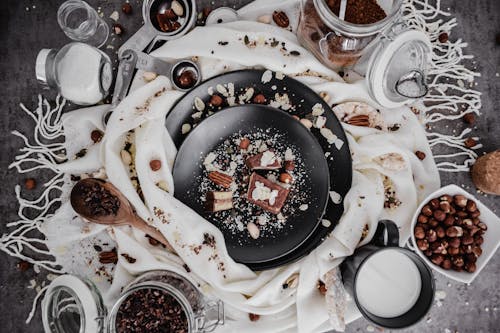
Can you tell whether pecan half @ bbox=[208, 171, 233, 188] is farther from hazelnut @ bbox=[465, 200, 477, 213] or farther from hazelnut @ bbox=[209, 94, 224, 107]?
hazelnut @ bbox=[465, 200, 477, 213]

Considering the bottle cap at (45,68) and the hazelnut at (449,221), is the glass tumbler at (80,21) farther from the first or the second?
the hazelnut at (449,221)

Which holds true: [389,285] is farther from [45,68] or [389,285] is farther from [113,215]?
[45,68]

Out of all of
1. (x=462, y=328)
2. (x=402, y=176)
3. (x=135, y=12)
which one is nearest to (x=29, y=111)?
(x=135, y=12)

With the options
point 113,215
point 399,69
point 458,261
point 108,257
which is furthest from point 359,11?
point 108,257

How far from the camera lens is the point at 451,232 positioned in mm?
1231

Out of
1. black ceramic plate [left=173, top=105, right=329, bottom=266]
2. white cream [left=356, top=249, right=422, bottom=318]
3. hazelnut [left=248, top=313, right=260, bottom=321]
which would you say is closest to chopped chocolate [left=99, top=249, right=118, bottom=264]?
black ceramic plate [left=173, top=105, right=329, bottom=266]

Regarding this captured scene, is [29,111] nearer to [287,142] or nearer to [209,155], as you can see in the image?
[209,155]

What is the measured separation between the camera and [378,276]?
119 centimetres

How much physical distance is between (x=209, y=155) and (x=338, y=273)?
16.8 inches

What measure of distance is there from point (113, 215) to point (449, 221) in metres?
0.79

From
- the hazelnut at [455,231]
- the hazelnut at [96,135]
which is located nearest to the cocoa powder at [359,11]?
the hazelnut at [455,231]

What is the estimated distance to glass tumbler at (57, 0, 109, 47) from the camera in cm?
134

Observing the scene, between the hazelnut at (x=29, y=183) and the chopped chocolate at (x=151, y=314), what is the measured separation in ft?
1.45

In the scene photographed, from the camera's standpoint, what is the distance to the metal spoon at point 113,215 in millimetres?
1178
